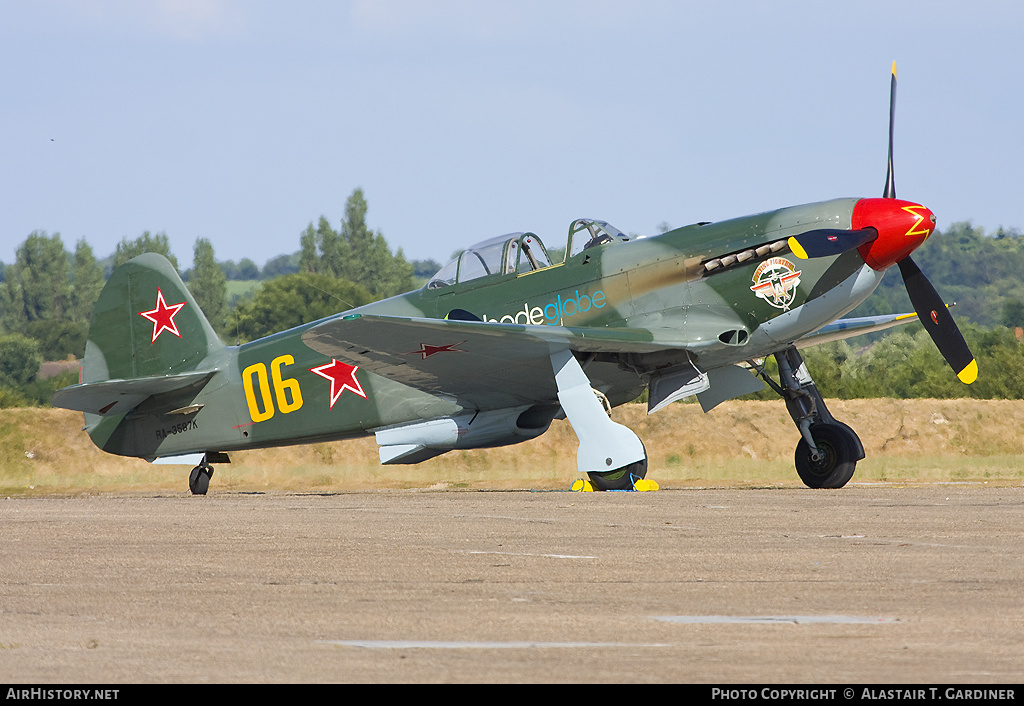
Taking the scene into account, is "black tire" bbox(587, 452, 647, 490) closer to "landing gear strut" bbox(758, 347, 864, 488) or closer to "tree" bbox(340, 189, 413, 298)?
"landing gear strut" bbox(758, 347, 864, 488)

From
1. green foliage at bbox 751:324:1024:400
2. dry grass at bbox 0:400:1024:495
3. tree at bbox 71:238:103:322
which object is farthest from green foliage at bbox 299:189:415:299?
dry grass at bbox 0:400:1024:495

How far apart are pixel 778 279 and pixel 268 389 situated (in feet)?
23.9

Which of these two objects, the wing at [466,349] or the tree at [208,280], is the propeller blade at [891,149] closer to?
the wing at [466,349]

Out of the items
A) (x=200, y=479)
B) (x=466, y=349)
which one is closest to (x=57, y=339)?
(x=200, y=479)

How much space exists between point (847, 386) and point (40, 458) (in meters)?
21.0

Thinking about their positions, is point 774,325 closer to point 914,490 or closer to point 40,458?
point 914,490

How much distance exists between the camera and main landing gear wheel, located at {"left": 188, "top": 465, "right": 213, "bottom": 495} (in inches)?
684

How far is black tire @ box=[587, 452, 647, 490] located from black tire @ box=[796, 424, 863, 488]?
Answer: 2.82 meters

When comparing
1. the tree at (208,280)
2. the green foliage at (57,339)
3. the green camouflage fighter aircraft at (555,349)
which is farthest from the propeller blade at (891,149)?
the tree at (208,280)

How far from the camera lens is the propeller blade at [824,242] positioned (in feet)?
42.2

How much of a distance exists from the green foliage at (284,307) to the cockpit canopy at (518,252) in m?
48.8

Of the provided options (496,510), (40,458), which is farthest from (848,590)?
(40,458)

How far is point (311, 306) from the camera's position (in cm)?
6681

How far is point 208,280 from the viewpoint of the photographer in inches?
3696
